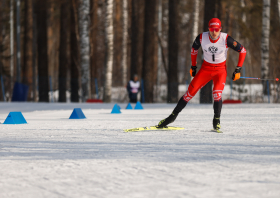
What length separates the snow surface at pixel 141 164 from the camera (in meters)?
4.11

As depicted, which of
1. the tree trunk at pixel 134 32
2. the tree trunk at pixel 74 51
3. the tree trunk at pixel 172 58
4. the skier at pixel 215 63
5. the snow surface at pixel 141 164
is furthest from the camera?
the tree trunk at pixel 134 32

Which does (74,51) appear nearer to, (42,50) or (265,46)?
(42,50)

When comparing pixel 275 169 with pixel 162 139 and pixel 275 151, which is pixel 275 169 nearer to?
pixel 275 151

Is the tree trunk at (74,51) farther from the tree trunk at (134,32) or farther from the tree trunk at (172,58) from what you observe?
the tree trunk at (172,58)

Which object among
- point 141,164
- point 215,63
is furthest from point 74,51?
point 141,164

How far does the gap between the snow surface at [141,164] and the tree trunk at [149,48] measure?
51.4ft

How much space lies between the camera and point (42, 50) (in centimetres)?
2641

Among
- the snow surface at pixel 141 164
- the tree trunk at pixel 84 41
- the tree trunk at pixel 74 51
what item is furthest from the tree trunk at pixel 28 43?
the snow surface at pixel 141 164

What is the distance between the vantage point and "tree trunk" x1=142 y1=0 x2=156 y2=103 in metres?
23.8

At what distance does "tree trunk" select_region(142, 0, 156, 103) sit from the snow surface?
15.7m

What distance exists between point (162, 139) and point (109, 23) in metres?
15.8

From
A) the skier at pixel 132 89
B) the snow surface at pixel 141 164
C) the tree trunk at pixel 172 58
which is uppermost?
the tree trunk at pixel 172 58

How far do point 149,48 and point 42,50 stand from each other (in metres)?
6.10

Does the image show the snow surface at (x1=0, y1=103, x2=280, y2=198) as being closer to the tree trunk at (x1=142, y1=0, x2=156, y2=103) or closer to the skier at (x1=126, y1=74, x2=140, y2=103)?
the skier at (x1=126, y1=74, x2=140, y2=103)
